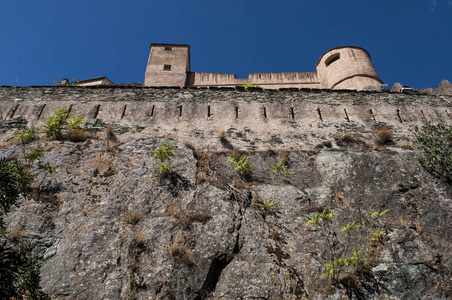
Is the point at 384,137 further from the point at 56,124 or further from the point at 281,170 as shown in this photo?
the point at 56,124

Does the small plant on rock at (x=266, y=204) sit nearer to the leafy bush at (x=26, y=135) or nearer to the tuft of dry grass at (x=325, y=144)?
the tuft of dry grass at (x=325, y=144)

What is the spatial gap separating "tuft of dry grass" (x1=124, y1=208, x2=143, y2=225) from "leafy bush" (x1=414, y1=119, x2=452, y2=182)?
278 inches

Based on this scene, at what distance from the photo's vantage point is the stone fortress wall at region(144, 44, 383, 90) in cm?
1480

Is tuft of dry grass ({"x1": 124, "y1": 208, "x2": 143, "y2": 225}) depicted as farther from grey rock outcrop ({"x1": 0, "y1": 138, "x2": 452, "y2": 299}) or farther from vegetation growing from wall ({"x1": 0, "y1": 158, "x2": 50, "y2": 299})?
vegetation growing from wall ({"x1": 0, "y1": 158, "x2": 50, "y2": 299})

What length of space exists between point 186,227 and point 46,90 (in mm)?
7775

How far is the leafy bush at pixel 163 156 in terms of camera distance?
749 centimetres

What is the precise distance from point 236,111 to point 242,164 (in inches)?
104

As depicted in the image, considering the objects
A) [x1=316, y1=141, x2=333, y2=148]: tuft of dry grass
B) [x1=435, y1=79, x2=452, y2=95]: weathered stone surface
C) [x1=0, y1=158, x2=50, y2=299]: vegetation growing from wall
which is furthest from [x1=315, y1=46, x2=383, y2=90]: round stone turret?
[x1=0, y1=158, x2=50, y2=299]: vegetation growing from wall

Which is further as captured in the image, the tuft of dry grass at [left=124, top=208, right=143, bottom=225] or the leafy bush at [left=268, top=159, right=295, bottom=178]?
the leafy bush at [left=268, top=159, right=295, bottom=178]

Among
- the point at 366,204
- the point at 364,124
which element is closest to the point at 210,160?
the point at 366,204

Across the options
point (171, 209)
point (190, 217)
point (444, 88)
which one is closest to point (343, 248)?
point (190, 217)

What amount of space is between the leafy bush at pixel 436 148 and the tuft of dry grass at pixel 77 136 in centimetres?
906

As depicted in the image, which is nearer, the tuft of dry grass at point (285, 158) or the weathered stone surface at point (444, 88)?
the tuft of dry grass at point (285, 158)

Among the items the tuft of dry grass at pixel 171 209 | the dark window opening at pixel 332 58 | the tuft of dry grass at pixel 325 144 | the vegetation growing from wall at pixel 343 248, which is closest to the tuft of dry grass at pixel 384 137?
the tuft of dry grass at pixel 325 144
